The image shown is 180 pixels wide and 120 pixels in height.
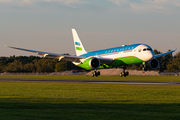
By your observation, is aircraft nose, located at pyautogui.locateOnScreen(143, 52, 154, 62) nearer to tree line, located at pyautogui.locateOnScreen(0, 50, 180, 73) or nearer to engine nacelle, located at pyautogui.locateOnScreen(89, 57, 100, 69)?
engine nacelle, located at pyautogui.locateOnScreen(89, 57, 100, 69)

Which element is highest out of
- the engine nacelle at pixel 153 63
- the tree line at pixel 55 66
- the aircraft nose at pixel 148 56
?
the tree line at pixel 55 66

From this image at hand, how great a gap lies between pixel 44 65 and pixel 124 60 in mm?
91157

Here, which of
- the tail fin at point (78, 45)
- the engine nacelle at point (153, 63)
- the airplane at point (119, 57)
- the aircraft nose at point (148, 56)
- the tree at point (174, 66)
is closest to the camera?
the aircraft nose at point (148, 56)

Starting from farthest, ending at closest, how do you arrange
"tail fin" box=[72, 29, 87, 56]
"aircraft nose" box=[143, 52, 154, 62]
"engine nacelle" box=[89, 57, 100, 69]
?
"tail fin" box=[72, 29, 87, 56]
"engine nacelle" box=[89, 57, 100, 69]
"aircraft nose" box=[143, 52, 154, 62]

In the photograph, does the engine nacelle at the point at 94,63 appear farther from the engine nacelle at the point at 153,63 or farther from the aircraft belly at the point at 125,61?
the engine nacelle at the point at 153,63

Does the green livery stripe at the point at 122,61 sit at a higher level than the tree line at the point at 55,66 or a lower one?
lower

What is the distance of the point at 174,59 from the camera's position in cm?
15775

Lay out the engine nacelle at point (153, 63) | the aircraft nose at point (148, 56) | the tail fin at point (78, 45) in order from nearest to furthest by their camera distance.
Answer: the aircraft nose at point (148, 56) < the engine nacelle at point (153, 63) < the tail fin at point (78, 45)

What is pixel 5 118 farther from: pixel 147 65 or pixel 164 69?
pixel 164 69

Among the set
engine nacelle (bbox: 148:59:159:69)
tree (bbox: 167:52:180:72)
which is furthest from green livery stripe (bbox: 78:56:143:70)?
tree (bbox: 167:52:180:72)

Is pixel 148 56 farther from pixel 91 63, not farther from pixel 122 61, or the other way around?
pixel 91 63

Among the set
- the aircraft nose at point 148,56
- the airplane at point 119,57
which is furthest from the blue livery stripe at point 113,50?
the aircraft nose at point 148,56

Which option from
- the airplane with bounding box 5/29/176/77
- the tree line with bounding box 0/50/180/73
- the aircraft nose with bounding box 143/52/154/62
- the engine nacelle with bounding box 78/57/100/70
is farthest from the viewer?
the tree line with bounding box 0/50/180/73

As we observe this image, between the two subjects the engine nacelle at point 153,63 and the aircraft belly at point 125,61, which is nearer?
the aircraft belly at point 125,61
